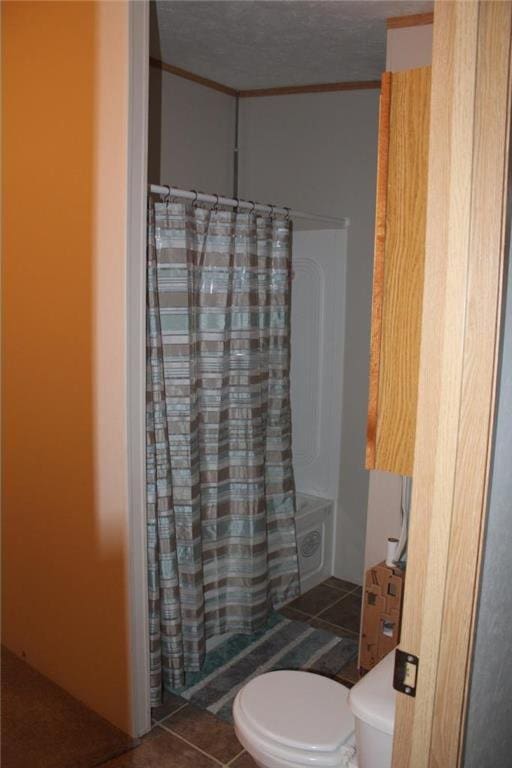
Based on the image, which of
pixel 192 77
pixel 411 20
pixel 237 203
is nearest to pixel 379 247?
pixel 237 203

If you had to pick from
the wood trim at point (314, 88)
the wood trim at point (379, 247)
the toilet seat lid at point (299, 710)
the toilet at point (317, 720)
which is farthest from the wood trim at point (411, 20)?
the toilet seat lid at point (299, 710)

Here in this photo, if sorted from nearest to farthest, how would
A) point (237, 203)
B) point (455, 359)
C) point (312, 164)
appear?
1. point (455, 359)
2. point (237, 203)
3. point (312, 164)

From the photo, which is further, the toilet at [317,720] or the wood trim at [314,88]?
the wood trim at [314,88]

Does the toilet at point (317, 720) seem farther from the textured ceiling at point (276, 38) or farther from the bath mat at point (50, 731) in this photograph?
the textured ceiling at point (276, 38)

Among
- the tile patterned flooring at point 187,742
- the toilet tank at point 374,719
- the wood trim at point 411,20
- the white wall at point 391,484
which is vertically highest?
the wood trim at point 411,20

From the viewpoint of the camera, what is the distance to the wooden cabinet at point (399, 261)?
46.0 inches

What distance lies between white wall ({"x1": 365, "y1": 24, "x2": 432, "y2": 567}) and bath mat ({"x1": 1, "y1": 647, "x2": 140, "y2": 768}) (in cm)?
122

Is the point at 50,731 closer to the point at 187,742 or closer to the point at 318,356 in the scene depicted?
the point at 187,742

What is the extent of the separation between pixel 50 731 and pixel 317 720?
42.2 inches

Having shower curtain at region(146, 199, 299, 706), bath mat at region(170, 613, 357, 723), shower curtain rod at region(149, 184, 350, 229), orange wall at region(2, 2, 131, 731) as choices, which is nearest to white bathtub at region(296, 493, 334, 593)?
shower curtain at region(146, 199, 299, 706)

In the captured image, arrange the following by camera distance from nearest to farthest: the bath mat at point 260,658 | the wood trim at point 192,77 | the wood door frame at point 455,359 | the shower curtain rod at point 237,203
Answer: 1. the wood door frame at point 455,359
2. the shower curtain rod at point 237,203
3. the bath mat at point 260,658
4. the wood trim at point 192,77

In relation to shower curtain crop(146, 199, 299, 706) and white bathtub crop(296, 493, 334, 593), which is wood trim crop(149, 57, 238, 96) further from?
white bathtub crop(296, 493, 334, 593)

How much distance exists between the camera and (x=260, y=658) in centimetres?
285

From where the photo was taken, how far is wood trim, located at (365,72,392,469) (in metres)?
1.21
